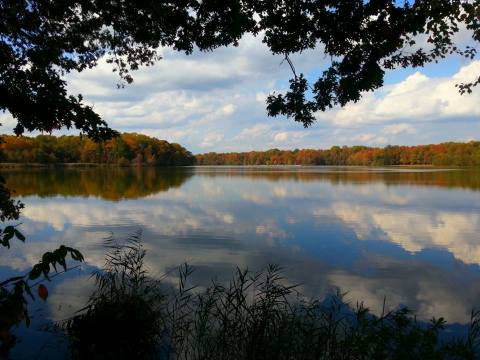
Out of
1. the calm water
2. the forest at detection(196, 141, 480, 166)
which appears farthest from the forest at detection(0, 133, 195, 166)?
the calm water

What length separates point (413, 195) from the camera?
33.5 metres

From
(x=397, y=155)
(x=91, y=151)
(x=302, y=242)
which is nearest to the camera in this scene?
(x=302, y=242)

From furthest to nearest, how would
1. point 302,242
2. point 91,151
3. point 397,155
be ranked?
point 397,155 → point 91,151 → point 302,242

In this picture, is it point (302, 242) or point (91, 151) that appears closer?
point (302, 242)

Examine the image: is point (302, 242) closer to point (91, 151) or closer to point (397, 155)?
point (91, 151)

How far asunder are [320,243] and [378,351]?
11.2 meters

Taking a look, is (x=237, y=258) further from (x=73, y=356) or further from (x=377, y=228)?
(x=377, y=228)

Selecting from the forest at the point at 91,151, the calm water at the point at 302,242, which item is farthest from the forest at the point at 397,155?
the calm water at the point at 302,242

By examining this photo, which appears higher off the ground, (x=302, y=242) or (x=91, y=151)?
(x=91, y=151)

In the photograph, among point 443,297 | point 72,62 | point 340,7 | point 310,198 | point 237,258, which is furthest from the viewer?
point 310,198

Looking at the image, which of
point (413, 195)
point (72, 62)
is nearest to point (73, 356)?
point (72, 62)

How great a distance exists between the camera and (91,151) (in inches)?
4985

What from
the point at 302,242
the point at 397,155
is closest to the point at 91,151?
the point at 397,155

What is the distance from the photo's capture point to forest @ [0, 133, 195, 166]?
108 m
